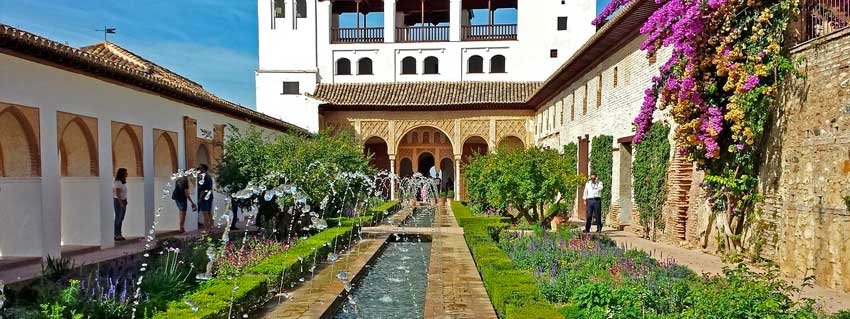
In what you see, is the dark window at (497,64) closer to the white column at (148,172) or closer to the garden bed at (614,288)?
the white column at (148,172)

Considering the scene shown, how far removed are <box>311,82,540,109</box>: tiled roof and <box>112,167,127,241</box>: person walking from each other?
16478mm

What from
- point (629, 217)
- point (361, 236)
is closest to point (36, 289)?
point (361, 236)

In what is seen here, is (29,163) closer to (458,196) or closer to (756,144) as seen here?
(756,144)

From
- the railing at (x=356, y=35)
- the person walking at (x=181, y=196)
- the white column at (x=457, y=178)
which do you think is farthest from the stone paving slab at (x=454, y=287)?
the railing at (x=356, y=35)

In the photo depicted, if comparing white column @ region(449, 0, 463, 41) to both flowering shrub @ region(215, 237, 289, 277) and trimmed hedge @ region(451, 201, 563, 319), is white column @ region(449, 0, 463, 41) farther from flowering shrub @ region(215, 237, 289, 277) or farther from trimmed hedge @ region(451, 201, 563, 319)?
trimmed hedge @ region(451, 201, 563, 319)

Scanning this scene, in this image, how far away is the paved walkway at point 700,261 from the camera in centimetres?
670

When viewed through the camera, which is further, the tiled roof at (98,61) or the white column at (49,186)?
the white column at (49,186)

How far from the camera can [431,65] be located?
31625 millimetres

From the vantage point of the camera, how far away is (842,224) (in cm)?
727

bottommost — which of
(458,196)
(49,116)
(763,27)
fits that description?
(458,196)

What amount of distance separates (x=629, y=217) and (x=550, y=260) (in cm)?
721

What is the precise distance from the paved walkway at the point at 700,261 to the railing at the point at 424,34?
18.2 metres

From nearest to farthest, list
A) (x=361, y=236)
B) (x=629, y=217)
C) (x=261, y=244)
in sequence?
(x=261, y=244) → (x=361, y=236) → (x=629, y=217)

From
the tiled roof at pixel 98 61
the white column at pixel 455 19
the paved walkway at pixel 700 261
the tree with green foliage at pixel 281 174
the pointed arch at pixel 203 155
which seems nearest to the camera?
the paved walkway at pixel 700 261
